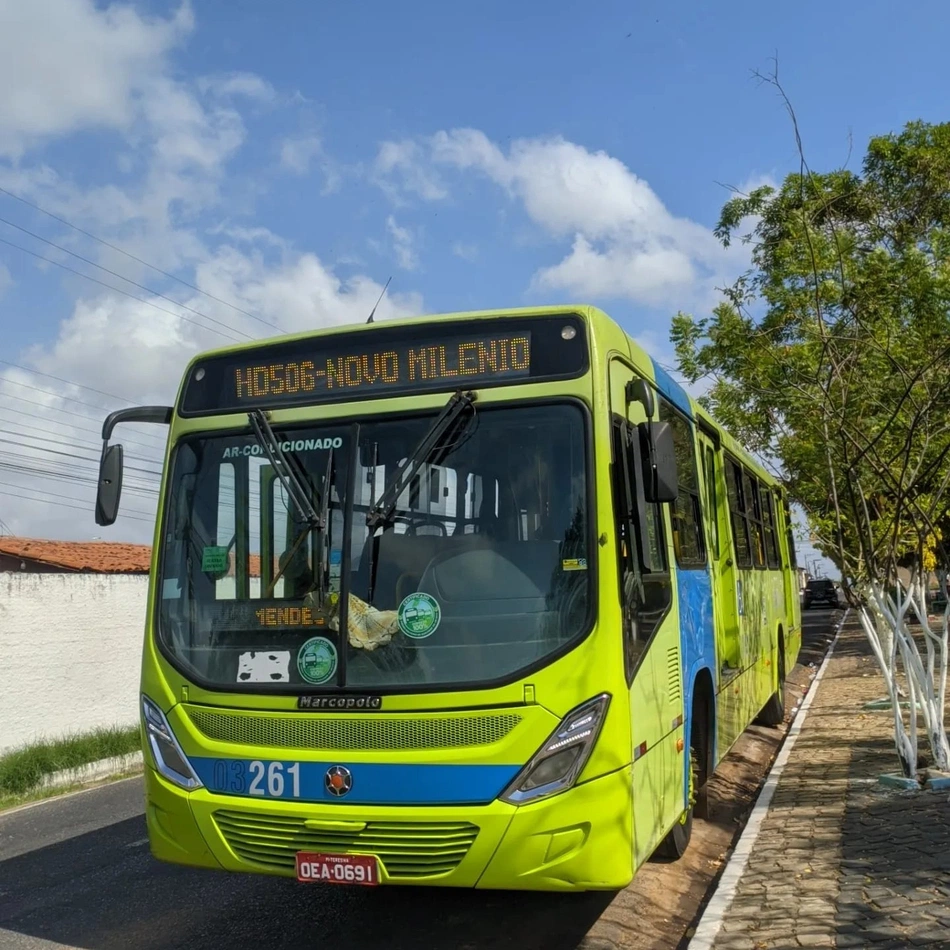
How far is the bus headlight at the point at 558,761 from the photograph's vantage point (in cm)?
460

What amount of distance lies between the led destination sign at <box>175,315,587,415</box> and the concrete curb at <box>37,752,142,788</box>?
8329 mm

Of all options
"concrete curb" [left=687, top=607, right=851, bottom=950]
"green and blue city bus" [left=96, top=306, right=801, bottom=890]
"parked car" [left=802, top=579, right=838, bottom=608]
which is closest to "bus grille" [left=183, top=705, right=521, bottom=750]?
"green and blue city bus" [left=96, top=306, right=801, bottom=890]

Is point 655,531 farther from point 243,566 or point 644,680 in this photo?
point 243,566

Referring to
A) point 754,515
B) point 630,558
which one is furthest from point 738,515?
point 630,558

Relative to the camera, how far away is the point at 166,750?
5242 millimetres

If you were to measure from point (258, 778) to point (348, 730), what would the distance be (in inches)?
19.9

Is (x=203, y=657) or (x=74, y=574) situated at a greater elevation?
(x=74, y=574)

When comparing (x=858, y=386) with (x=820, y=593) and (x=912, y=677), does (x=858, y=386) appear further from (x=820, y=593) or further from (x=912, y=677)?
(x=820, y=593)

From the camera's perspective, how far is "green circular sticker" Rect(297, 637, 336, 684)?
4934 mm

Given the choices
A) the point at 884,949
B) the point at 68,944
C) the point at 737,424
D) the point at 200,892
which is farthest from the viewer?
the point at 737,424

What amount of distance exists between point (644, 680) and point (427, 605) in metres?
1.15

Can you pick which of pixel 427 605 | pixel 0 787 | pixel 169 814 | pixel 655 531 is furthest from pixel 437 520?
pixel 0 787

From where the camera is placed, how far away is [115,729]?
1503 cm

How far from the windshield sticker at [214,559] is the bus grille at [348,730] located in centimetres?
69
